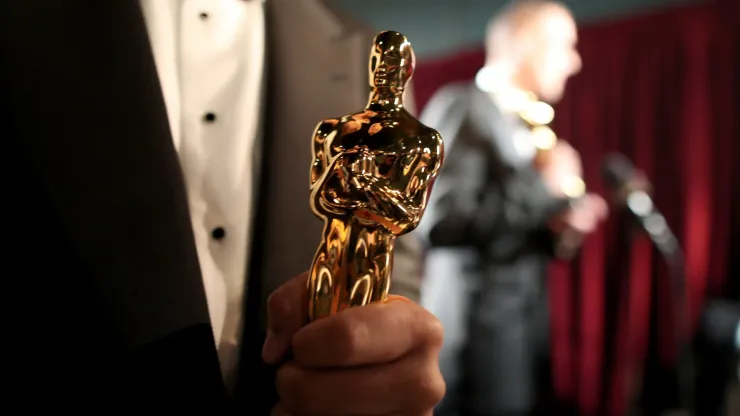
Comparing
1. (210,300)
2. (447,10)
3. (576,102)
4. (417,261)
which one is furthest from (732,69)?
(210,300)

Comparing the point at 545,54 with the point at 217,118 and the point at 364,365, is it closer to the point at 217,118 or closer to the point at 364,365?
the point at 217,118

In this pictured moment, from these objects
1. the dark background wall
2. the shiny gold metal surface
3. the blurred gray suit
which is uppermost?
the dark background wall

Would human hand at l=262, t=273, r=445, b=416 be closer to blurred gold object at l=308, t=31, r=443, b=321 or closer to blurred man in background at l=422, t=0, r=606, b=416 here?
blurred gold object at l=308, t=31, r=443, b=321

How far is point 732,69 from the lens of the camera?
2.37 m

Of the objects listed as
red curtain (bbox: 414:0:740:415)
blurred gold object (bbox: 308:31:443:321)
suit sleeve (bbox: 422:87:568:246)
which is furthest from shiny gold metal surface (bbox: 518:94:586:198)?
blurred gold object (bbox: 308:31:443:321)

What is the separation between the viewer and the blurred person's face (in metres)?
1.56

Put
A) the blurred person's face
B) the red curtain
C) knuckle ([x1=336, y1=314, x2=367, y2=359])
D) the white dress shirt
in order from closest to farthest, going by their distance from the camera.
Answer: knuckle ([x1=336, y1=314, x2=367, y2=359]) < the white dress shirt < the blurred person's face < the red curtain

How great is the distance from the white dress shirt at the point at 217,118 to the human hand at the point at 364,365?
0.44 feet

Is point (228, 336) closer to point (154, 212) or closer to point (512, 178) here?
point (154, 212)

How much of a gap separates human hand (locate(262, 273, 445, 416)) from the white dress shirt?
0.44 ft

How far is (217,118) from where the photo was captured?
0.50 m

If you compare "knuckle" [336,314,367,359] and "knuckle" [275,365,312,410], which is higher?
"knuckle" [336,314,367,359]

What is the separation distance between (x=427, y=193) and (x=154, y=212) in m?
0.16

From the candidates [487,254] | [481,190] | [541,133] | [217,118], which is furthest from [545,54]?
[217,118]
